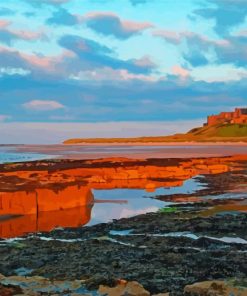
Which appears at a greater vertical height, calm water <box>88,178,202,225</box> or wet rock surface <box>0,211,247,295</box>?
wet rock surface <box>0,211,247,295</box>

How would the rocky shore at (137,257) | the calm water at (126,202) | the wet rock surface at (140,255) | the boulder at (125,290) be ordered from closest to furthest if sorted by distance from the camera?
1. the boulder at (125,290)
2. the rocky shore at (137,257)
3. the wet rock surface at (140,255)
4. the calm water at (126,202)

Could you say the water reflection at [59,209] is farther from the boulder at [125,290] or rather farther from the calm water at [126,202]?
the boulder at [125,290]

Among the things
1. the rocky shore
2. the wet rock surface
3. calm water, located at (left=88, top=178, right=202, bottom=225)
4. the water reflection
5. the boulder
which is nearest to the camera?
the boulder

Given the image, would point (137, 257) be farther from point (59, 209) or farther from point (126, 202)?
point (126, 202)

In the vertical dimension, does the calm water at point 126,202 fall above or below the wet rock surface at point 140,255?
below

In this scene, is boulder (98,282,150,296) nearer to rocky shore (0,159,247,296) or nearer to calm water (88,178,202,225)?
rocky shore (0,159,247,296)

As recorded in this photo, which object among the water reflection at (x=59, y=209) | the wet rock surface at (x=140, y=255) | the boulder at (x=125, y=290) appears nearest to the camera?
the boulder at (x=125, y=290)

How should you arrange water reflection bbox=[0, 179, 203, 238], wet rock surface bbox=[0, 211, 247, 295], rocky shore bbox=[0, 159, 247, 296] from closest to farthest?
rocky shore bbox=[0, 159, 247, 296]
wet rock surface bbox=[0, 211, 247, 295]
water reflection bbox=[0, 179, 203, 238]

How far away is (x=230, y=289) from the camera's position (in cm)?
1069

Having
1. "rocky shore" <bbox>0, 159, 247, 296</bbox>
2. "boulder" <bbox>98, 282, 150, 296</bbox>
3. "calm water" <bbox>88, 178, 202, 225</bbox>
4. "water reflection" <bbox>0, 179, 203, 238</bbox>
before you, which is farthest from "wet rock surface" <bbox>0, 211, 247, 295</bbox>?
"calm water" <bbox>88, 178, 202, 225</bbox>

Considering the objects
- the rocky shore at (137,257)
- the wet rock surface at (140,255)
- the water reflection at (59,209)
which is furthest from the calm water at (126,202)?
the wet rock surface at (140,255)

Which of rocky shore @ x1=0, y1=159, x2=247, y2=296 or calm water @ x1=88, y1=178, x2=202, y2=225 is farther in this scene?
calm water @ x1=88, y1=178, x2=202, y2=225

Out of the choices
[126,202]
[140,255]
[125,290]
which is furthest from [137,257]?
[126,202]

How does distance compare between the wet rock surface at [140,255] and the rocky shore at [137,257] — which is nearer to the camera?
the rocky shore at [137,257]
